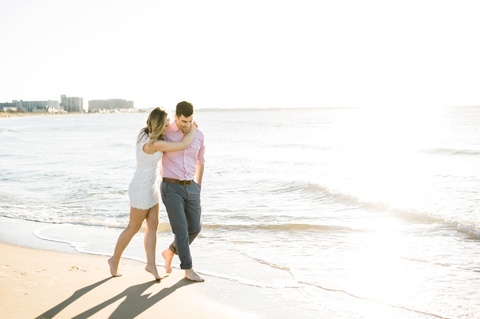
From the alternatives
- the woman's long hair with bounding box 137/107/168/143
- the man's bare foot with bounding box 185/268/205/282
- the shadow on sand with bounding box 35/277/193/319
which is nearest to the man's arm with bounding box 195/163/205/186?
the woman's long hair with bounding box 137/107/168/143

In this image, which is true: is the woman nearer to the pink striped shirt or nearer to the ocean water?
the pink striped shirt

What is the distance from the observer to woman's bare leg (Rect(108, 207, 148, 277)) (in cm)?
582

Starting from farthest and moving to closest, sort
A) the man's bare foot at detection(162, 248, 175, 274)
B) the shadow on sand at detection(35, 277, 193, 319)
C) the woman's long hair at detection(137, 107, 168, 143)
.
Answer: the man's bare foot at detection(162, 248, 175, 274), the woman's long hair at detection(137, 107, 168, 143), the shadow on sand at detection(35, 277, 193, 319)

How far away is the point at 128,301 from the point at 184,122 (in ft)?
5.90

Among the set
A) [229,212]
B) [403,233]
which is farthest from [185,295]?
[229,212]

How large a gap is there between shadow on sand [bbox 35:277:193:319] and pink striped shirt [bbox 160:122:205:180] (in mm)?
1149

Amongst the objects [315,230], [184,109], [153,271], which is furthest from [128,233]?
[315,230]

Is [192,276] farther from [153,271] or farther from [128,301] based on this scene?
[128,301]

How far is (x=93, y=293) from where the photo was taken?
17.7 ft

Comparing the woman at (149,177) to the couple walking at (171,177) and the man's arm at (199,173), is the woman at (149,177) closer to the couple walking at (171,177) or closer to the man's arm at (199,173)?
the couple walking at (171,177)

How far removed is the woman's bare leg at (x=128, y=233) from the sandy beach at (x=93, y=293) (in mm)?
140

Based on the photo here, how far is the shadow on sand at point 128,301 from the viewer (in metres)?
4.80

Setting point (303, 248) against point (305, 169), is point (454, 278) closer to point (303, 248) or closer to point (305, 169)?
point (303, 248)

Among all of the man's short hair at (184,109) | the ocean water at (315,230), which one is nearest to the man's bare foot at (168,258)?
the ocean water at (315,230)
